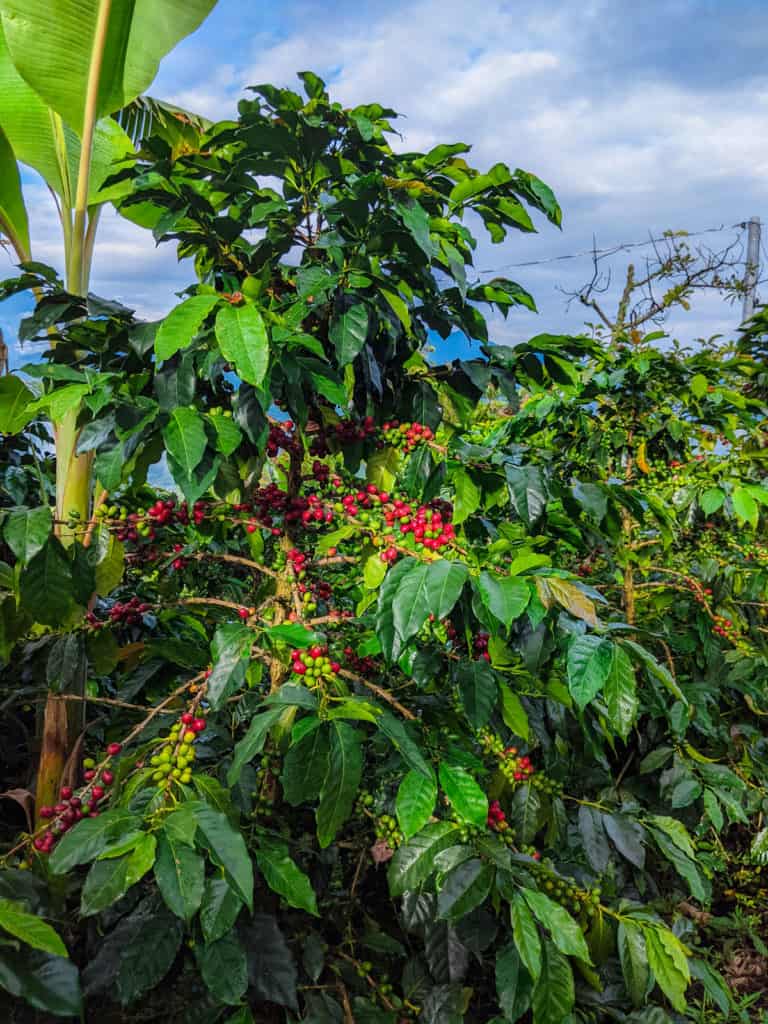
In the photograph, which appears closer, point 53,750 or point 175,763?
point 175,763

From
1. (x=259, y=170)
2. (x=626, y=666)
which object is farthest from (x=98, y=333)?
(x=626, y=666)

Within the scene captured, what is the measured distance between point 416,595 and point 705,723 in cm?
159

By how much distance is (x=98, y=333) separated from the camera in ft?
4.10

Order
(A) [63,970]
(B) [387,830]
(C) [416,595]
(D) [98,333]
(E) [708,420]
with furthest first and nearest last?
(E) [708,420]
(D) [98,333]
(B) [387,830]
(C) [416,595]
(A) [63,970]

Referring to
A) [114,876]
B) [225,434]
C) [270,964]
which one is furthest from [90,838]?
[225,434]

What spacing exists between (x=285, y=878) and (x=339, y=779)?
0.25 m

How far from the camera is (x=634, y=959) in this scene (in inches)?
48.9

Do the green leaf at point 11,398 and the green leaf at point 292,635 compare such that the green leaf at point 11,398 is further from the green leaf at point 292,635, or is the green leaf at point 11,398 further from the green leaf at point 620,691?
the green leaf at point 620,691

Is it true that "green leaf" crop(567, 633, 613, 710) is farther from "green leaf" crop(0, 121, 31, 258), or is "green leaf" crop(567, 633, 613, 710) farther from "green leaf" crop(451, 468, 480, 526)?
"green leaf" crop(0, 121, 31, 258)

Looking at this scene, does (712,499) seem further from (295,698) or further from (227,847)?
(227,847)

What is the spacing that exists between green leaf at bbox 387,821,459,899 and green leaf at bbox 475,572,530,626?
0.40m

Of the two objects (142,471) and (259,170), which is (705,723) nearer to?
(142,471)

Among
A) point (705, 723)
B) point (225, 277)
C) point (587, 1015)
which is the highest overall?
point (225, 277)

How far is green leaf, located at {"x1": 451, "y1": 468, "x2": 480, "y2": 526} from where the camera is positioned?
3.77ft
